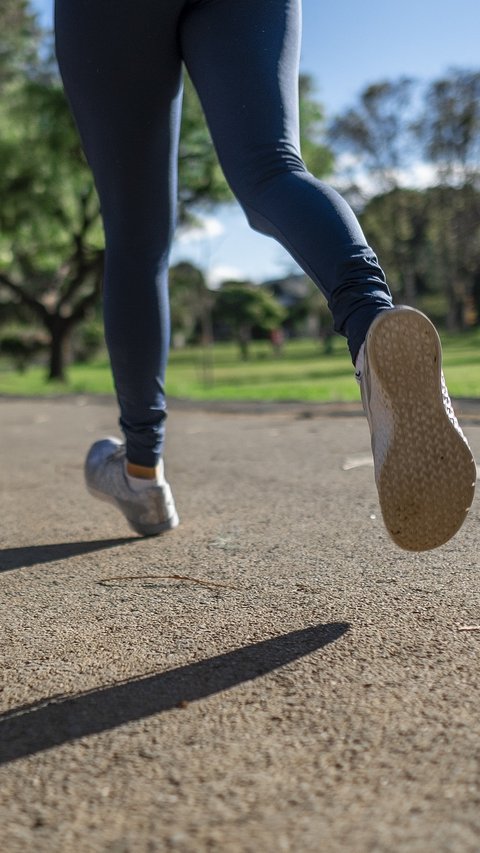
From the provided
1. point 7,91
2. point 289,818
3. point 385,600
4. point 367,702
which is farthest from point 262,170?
point 7,91

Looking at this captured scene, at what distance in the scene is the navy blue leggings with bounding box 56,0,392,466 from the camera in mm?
1489

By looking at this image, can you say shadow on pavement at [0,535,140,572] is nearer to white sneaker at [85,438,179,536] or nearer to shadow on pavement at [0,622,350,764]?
white sneaker at [85,438,179,536]

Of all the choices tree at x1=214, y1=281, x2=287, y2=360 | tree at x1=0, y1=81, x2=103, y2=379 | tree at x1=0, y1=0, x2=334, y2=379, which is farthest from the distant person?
tree at x1=214, y1=281, x2=287, y2=360

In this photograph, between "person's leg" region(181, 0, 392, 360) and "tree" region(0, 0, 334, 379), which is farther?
"tree" region(0, 0, 334, 379)

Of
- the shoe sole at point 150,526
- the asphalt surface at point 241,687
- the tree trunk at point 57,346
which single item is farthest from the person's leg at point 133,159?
the tree trunk at point 57,346

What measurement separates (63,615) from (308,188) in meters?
0.86

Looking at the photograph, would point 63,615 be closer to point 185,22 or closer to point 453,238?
point 185,22

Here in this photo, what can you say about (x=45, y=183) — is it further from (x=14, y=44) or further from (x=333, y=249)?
(x=333, y=249)

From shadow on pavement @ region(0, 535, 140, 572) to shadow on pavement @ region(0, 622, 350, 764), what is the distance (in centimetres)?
78

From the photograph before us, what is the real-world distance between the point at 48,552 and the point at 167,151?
955 mm

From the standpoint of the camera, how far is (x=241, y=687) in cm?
116

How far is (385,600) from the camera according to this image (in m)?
1.50

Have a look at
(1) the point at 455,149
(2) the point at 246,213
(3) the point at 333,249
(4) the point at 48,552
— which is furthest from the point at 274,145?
(1) the point at 455,149

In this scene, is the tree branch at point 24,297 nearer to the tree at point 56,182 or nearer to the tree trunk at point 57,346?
the tree at point 56,182
